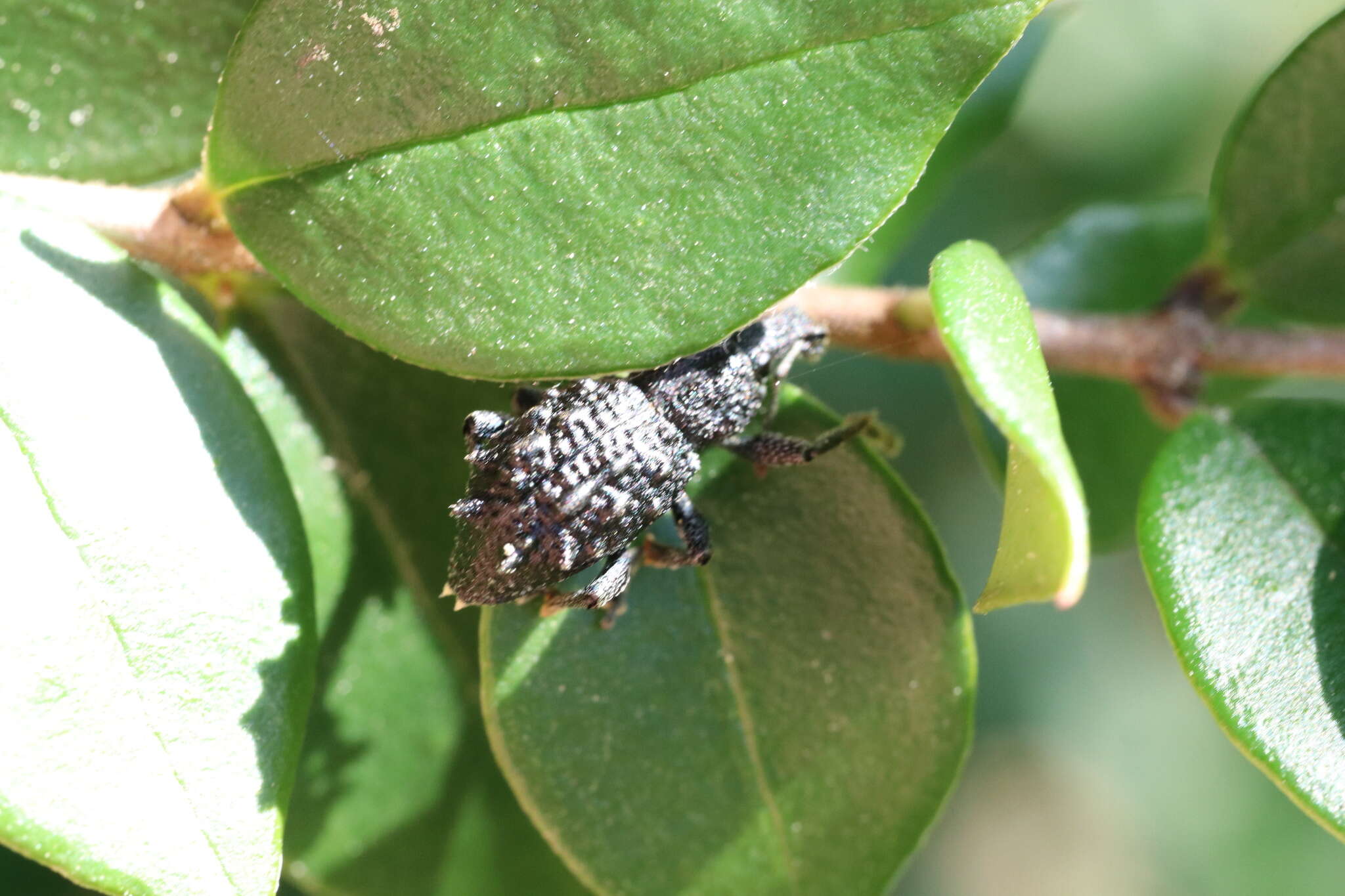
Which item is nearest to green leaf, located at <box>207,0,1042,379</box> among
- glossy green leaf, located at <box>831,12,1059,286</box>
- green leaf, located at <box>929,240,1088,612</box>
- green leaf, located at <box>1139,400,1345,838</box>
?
green leaf, located at <box>929,240,1088,612</box>

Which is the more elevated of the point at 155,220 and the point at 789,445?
the point at 155,220

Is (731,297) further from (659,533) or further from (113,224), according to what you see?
(113,224)

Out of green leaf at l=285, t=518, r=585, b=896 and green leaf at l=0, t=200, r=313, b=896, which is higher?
green leaf at l=0, t=200, r=313, b=896

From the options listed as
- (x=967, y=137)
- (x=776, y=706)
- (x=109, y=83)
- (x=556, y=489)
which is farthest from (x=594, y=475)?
(x=967, y=137)

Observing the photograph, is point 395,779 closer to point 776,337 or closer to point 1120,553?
point 776,337

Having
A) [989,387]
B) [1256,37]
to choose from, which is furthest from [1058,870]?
[989,387]

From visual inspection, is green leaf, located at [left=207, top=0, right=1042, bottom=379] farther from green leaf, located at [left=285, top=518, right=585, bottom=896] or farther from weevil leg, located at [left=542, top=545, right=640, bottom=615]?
green leaf, located at [left=285, top=518, right=585, bottom=896]
